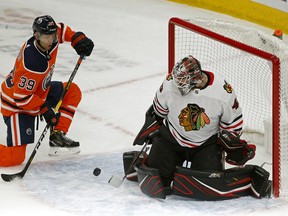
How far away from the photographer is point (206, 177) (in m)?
3.80

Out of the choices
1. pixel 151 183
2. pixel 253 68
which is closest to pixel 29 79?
pixel 151 183

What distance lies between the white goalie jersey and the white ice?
0.29 meters

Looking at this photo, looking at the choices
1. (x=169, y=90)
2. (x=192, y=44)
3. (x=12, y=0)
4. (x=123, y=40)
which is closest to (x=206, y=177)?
(x=169, y=90)

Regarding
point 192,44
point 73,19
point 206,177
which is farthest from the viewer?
point 73,19

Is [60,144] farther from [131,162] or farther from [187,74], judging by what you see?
[187,74]

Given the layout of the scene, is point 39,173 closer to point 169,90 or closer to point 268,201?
point 169,90

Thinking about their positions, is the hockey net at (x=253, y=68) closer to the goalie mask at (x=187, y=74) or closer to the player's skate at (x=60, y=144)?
the goalie mask at (x=187, y=74)

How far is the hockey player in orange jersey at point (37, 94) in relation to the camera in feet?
13.6

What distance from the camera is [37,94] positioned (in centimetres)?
431

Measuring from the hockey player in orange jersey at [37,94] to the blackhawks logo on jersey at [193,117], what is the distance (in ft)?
2.10

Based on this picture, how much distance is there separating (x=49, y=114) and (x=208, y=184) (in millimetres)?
839

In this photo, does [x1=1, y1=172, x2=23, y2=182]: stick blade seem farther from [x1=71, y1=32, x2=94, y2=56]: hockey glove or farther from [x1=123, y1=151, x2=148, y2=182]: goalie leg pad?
[x1=71, y1=32, x2=94, y2=56]: hockey glove

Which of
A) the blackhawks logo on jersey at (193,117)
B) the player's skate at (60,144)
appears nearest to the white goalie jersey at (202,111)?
the blackhawks logo on jersey at (193,117)

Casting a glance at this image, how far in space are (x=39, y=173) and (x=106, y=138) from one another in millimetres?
605
